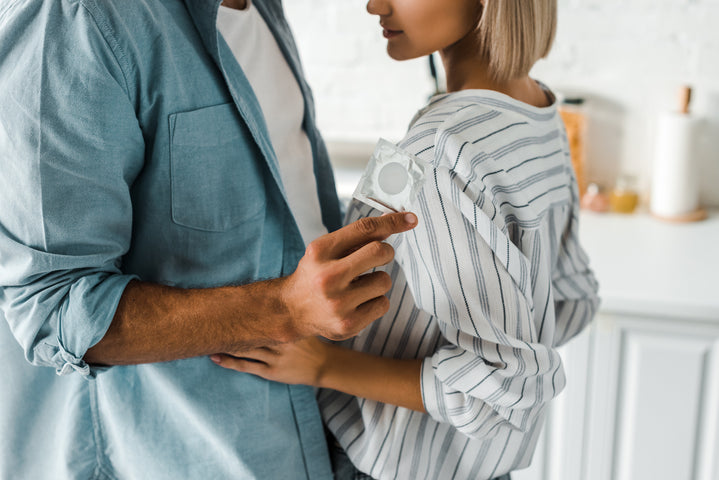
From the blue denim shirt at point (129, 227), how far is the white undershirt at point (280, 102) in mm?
22

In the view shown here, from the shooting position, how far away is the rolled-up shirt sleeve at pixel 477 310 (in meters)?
0.78

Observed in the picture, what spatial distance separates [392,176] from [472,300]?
187mm

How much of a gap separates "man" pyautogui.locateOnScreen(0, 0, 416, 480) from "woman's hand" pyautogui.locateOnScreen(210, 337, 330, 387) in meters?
0.03

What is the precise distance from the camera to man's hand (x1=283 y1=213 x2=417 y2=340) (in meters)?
0.71

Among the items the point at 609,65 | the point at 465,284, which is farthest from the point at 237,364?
the point at 609,65

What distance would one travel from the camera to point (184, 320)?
0.79 metres

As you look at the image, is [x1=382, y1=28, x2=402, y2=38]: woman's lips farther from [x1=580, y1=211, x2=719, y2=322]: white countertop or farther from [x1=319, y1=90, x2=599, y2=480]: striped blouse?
[x1=580, y1=211, x2=719, y2=322]: white countertop

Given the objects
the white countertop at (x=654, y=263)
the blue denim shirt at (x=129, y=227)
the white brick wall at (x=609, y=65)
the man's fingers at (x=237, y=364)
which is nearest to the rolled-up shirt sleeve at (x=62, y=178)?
the blue denim shirt at (x=129, y=227)

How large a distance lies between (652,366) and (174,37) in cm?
123

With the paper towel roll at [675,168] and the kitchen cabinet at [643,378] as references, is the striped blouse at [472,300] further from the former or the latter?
the paper towel roll at [675,168]

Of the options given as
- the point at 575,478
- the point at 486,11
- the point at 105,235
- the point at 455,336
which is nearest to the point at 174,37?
the point at 105,235

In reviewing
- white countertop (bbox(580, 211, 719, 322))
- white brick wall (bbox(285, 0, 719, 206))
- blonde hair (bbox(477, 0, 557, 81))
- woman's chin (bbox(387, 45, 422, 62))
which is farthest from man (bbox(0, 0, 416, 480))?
white brick wall (bbox(285, 0, 719, 206))

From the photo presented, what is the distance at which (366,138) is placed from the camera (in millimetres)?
2328

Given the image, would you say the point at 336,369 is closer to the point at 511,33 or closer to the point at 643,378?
the point at 511,33
